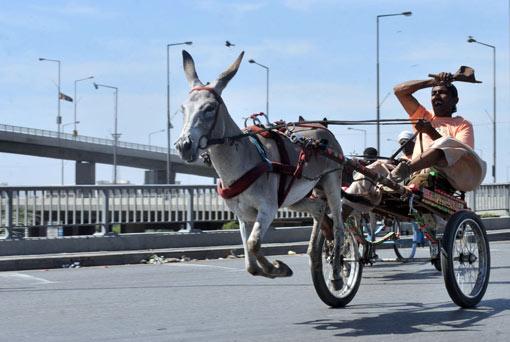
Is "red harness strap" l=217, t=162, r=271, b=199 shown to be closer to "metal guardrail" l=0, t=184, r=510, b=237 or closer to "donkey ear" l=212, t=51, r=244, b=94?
"donkey ear" l=212, t=51, r=244, b=94

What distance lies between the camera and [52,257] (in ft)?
53.5

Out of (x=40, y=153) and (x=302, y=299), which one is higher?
(x=40, y=153)

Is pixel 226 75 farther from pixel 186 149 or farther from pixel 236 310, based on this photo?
pixel 236 310

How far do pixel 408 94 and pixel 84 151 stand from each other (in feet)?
287

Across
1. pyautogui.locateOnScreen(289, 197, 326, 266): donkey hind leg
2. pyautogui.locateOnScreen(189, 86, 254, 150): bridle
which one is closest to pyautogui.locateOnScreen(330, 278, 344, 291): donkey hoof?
pyautogui.locateOnScreen(289, 197, 326, 266): donkey hind leg

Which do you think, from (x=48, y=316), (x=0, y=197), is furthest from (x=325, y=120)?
(x=0, y=197)

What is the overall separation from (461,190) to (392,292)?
177 centimetres

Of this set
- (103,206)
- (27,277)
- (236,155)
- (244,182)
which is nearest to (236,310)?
(244,182)

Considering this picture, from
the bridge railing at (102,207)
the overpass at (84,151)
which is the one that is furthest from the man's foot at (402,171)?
the overpass at (84,151)

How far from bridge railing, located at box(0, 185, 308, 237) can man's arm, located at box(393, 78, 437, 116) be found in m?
8.92

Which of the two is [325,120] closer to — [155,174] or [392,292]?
[392,292]

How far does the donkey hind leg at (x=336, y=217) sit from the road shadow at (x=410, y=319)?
39cm

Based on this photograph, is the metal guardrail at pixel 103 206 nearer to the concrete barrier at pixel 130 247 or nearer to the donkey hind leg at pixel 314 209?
the concrete barrier at pixel 130 247

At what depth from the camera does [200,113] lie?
7.85 m
